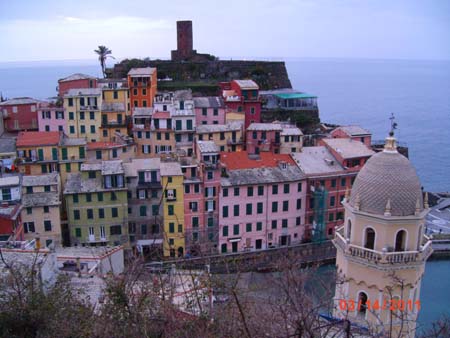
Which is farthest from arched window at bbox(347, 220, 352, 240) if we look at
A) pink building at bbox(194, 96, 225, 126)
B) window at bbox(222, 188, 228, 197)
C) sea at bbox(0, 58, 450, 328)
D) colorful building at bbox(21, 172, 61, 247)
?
pink building at bbox(194, 96, 225, 126)

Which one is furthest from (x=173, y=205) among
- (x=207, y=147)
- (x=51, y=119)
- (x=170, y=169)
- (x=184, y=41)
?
(x=184, y=41)

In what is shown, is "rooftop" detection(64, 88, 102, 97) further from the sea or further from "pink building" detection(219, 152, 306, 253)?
the sea

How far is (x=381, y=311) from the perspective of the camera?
51.5ft

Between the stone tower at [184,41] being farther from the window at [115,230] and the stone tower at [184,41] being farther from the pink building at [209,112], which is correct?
the window at [115,230]

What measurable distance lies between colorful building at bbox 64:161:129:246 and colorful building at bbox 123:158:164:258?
3.47 feet

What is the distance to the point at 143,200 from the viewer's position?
1540 inches

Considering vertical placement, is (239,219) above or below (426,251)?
below

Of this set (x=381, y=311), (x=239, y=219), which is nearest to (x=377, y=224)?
(x=381, y=311)

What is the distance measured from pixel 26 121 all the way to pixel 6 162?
12.5 metres

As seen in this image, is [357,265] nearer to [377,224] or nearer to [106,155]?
[377,224]

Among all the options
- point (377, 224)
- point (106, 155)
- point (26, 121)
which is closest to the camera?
point (377, 224)

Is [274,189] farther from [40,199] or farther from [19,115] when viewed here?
[19,115]

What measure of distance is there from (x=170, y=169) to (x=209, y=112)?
1527 centimetres

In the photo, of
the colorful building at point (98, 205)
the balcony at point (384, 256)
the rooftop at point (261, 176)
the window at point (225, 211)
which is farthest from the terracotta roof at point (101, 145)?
the balcony at point (384, 256)
